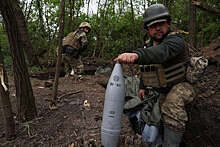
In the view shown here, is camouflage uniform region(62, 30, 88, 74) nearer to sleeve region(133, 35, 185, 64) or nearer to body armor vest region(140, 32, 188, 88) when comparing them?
body armor vest region(140, 32, 188, 88)

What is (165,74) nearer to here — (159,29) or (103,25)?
(159,29)

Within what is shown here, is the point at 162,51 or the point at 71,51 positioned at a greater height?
the point at 71,51

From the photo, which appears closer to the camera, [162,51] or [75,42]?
[162,51]

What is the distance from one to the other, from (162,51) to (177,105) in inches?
29.2


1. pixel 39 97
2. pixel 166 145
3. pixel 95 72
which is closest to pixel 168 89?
pixel 166 145

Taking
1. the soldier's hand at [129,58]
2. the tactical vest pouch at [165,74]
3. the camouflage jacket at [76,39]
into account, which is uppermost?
the camouflage jacket at [76,39]

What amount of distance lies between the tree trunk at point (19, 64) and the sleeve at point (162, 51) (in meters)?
1.71

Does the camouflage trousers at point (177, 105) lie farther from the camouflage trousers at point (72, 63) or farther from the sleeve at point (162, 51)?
the camouflage trousers at point (72, 63)

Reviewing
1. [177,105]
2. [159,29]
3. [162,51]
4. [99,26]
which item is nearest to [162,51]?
[162,51]

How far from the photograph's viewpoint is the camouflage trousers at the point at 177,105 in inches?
77.1

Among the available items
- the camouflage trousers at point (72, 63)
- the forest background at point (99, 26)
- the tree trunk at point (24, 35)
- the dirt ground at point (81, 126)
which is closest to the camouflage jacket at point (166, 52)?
the dirt ground at point (81, 126)

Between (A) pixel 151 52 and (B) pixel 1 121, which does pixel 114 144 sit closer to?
(A) pixel 151 52

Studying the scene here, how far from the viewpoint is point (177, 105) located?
2004mm

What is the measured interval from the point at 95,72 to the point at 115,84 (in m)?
6.34
